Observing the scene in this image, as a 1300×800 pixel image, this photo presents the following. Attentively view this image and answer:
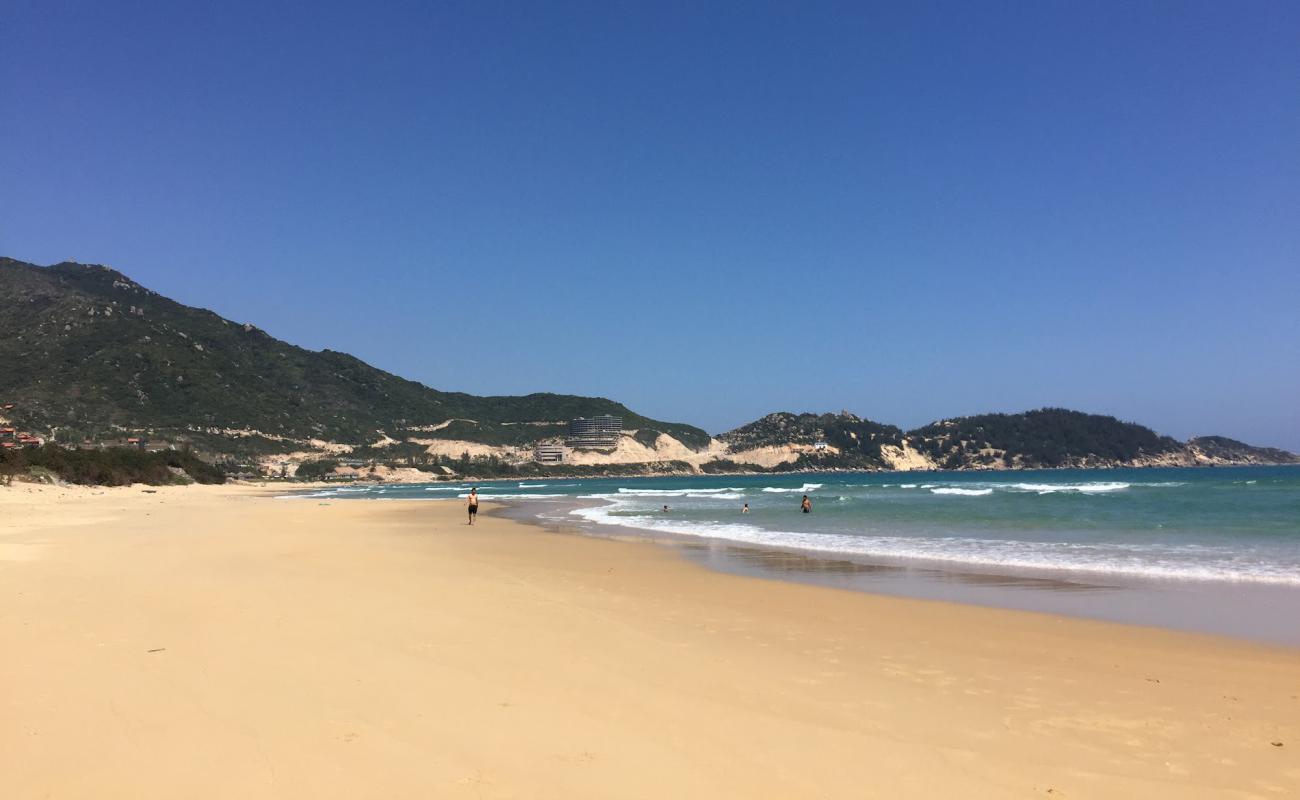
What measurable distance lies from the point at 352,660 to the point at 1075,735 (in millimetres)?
5644

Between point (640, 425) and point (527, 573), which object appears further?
point (640, 425)

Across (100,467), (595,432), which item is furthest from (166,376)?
(595,432)


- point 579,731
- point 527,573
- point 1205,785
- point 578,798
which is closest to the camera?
point 578,798

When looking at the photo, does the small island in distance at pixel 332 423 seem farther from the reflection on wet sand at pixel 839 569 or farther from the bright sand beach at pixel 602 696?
the bright sand beach at pixel 602 696

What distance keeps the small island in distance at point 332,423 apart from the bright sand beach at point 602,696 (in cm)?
4732

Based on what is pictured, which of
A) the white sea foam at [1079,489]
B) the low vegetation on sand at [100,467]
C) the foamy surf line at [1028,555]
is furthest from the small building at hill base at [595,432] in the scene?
the foamy surf line at [1028,555]

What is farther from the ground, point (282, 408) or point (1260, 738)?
point (282, 408)

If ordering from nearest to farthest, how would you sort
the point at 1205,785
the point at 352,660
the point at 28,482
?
the point at 1205,785 < the point at 352,660 < the point at 28,482

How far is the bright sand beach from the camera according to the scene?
425cm

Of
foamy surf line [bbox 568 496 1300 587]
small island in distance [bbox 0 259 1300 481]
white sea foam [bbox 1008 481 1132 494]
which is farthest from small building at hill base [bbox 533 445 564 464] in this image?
foamy surf line [bbox 568 496 1300 587]

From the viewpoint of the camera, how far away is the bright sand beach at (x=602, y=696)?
4250mm

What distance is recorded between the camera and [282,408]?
11894 cm

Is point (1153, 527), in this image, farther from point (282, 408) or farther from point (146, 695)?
point (282, 408)

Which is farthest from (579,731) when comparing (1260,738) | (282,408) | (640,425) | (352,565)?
(640,425)
